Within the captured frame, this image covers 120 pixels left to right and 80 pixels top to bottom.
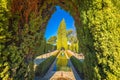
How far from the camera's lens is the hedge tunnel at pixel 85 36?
11.8ft

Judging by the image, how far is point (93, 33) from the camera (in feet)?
12.7

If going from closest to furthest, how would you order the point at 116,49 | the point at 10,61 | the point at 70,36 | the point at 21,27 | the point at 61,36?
the point at 116,49 < the point at 10,61 < the point at 21,27 < the point at 61,36 < the point at 70,36

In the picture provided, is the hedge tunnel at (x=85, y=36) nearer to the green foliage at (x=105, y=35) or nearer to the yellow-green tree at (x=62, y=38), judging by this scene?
the green foliage at (x=105, y=35)

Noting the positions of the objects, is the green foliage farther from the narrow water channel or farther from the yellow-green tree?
the yellow-green tree

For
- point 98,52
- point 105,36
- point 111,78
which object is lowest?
point 111,78

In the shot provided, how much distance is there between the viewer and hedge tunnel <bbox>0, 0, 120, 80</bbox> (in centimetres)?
361

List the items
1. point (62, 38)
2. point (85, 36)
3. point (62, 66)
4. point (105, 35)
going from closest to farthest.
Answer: point (105, 35), point (85, 36), point (62, 66), point (62, 38)

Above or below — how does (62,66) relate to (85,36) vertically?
below

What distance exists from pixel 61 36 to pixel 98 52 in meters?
47.4

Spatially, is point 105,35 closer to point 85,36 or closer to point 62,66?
point 85,36

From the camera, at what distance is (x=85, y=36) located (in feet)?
14.8

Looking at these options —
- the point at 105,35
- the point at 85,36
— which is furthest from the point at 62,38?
the point at 105,35

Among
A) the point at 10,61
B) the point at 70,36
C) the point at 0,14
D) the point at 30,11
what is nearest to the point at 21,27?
the point at 30,11

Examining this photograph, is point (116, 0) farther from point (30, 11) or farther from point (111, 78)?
point (30, 11)
